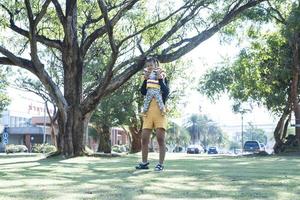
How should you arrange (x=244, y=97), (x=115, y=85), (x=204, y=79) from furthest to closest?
(x=204, y=79)
(x=244, y=97)
(x=115, y=85)

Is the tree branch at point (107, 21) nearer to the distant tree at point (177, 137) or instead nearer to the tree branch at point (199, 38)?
the tree branch at point (199, 38)

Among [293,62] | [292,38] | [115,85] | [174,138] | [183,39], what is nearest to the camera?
[115,85]

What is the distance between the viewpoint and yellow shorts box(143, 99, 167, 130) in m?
8.26

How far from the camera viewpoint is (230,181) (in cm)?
665

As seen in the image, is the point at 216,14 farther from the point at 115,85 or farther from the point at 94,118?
the point at 94,118

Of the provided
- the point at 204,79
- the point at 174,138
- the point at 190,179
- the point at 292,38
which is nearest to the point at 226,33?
the point at 292,38

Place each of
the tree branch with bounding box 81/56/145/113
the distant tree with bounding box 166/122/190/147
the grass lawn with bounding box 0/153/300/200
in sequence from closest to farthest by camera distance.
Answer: the grass lawn with bounding box 0/153/300/200
the tree branch with bounding box 81/56/145/113
the distant tree with bounding box 166/122/190/147

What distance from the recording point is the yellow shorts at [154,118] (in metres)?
8.26

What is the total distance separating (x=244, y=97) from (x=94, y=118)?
13.2m

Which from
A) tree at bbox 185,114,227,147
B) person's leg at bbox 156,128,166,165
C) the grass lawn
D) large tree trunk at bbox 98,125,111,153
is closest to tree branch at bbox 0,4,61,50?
person's leg at bbox 156,128,166,165

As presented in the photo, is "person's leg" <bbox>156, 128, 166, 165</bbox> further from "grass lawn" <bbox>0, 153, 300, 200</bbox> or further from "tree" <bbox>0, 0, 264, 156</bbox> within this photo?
"tree" <bbox>0, 0, 264, 156</bbox>

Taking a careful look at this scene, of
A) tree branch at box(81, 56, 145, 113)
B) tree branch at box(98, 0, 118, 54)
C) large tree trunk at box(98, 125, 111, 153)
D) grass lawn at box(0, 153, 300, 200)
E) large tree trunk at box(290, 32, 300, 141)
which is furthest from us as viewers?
large tree trunk at box(98, 125, 111, 153)

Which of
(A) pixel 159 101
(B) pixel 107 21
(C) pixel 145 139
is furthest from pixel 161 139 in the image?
(B) pixel 107 21

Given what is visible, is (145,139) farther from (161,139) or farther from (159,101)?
(159,101)
